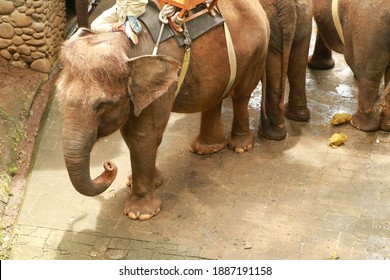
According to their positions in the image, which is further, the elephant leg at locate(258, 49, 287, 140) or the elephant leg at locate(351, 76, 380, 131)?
the elephant leg at locate(351, 76, 380, 131)

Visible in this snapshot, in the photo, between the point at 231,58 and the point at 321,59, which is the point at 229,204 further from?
the point at 321,59

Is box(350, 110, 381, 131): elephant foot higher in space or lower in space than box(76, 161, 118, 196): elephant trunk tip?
lower

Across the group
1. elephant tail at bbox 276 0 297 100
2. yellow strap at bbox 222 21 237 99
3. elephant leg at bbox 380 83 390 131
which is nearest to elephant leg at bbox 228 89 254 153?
yellow strap at bbox 222 21 237 99

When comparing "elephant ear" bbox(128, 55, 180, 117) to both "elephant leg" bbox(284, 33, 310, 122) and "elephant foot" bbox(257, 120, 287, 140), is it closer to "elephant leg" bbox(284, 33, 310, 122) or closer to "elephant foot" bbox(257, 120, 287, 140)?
"elephant foot" bbox(257, 120, 287, 140)

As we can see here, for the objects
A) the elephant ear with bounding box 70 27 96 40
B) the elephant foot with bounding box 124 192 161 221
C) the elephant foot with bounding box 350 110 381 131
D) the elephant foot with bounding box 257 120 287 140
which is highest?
the elephant ear with bounding box 70 27 96 40

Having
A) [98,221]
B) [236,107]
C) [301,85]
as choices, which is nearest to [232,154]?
[236,107]

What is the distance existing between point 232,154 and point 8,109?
7.85 feet

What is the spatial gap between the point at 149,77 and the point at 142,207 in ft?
4.63

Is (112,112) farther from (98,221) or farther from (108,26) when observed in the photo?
(98,221)

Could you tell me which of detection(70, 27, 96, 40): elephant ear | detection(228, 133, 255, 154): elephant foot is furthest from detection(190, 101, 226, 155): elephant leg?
detection(70, 27, 96, 40): elephant ear

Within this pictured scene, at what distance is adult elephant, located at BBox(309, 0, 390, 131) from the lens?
307 inches

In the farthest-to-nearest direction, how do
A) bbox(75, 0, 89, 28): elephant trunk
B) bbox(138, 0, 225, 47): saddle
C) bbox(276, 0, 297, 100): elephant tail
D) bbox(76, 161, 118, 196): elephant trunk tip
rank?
bbox(75, 0, 89, 28): elephant trunk, bbox(276, 0, 297, 100): elephant tail, bbox(138, 0, 225, 47): saddle, bbox(76, 161, 118, 196): elephant trunk tip

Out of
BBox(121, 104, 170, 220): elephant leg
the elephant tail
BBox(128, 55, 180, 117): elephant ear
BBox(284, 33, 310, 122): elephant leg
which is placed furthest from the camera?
BBox(284, 33, 310, 122): elephant leg

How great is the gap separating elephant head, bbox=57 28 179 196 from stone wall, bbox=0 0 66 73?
2625 mm
